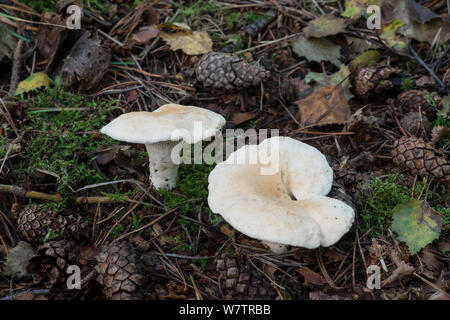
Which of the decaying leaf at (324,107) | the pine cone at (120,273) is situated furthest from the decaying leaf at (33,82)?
the decaying leaf at (324,107)

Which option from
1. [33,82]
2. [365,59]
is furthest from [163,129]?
[365,59]

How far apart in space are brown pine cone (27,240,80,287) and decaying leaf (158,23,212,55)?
2.42 meters

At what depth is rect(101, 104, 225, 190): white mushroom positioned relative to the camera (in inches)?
91.0

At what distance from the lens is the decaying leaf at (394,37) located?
4.02 m

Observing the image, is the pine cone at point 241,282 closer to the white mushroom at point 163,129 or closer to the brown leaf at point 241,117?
the white mushroom at point 163,129

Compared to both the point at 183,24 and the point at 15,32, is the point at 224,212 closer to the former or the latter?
the point at 183,24

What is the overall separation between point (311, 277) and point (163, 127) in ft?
4.51

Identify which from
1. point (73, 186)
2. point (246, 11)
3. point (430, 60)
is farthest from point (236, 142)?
point (430, 60)

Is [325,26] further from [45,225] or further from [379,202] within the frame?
[45,225]

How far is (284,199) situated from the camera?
2.43 m

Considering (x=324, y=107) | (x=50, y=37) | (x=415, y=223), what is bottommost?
(x=415, y=223)

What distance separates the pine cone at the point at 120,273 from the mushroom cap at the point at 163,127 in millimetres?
728

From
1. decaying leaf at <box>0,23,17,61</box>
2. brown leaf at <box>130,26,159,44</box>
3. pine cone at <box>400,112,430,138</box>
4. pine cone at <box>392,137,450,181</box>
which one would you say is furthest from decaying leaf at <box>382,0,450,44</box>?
decaying leaf at <box>0,23,17,61</box>

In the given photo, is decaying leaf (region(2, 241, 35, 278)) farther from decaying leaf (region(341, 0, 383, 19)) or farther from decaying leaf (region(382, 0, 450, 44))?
decaying leaf (region(382, 0, 450, 44))
